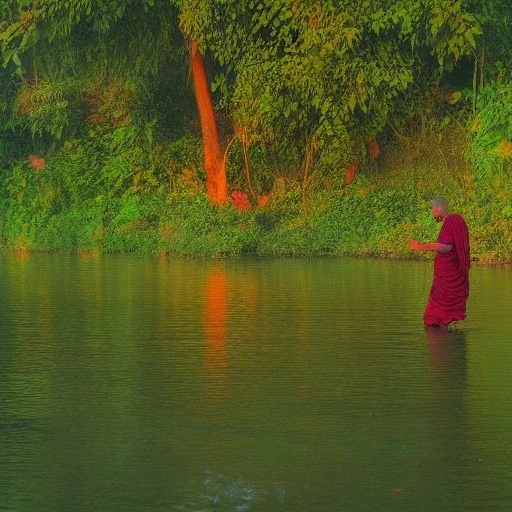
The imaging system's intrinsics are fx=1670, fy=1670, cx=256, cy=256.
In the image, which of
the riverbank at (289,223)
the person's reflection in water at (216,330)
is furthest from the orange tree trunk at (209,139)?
the person's reflection in water at (216,330)

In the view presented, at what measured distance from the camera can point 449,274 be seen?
62.2 ft

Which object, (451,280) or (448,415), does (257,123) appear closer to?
(451,280)

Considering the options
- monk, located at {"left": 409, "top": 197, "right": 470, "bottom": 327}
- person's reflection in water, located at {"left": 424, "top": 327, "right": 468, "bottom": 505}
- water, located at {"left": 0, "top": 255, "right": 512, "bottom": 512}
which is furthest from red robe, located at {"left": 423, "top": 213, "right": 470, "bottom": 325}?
person's reflection in water, located at {"left": 424, "top": 327, "right": 468, "bottom": 505}

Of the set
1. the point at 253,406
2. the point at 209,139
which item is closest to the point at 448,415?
the point at 253,406

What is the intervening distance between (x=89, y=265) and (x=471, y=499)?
90.3ft

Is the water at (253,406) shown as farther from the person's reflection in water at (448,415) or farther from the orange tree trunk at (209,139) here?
the orange tree trunk at (209,139)

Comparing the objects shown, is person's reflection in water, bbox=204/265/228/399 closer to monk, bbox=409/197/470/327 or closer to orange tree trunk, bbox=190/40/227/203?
monk, bbox=409/197/470/327

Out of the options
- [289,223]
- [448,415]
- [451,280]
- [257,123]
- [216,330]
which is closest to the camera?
[448,415]

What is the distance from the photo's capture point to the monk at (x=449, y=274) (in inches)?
731

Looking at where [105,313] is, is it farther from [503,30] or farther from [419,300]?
[503,30]

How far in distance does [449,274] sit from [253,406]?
7.58 m

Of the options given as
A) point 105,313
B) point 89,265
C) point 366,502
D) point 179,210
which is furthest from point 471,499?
point 179,210

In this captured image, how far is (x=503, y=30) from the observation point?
38969 mm

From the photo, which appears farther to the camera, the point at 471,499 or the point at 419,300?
the point at 419,300
